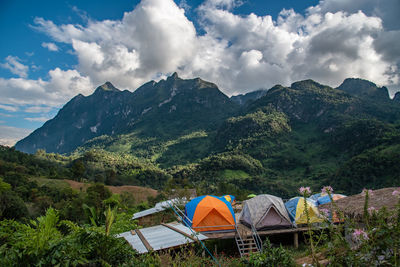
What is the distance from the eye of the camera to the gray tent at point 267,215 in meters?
10.7

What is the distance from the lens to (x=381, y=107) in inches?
4405

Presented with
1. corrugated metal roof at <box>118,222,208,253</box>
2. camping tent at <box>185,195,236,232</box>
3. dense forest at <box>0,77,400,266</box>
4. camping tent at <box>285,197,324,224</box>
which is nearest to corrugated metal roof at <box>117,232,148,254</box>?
corrugated metal roof at <box>118,222,208,253</box>

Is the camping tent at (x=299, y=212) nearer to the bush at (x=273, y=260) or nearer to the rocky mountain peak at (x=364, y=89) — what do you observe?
the bush at (x=273, y=260)

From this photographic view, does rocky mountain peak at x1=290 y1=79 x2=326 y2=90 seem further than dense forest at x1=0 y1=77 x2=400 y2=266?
Yes

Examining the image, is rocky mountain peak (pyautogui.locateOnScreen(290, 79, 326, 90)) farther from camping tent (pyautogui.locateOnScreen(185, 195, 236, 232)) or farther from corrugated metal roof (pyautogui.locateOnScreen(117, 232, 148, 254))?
corrugated metal roof (pyautogui.locateOnScreen(117, 232, 148, 254))

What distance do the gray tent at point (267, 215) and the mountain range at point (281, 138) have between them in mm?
45069

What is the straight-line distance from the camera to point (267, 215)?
10.9 meters

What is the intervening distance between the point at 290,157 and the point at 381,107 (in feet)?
206

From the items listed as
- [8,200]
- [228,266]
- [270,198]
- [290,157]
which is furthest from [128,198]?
[290,157]

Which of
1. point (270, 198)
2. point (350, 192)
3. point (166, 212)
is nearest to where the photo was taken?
point (270, 198)

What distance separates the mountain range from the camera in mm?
60656

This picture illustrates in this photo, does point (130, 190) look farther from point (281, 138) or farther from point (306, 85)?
point (306, 85)

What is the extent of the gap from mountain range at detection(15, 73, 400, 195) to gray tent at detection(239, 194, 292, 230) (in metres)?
45.1

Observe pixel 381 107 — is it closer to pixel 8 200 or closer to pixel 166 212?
pixel 166 212
